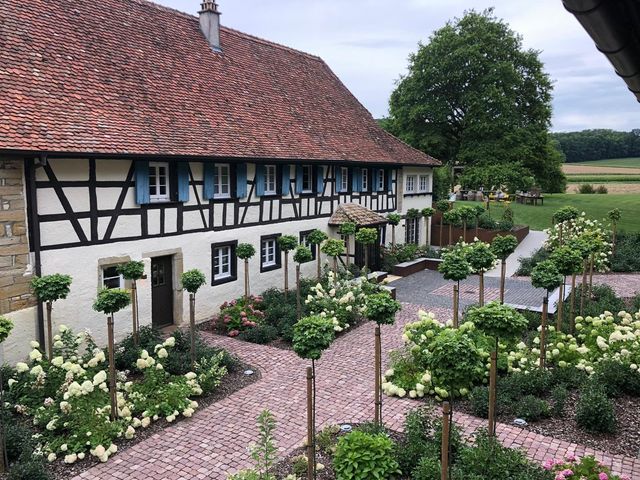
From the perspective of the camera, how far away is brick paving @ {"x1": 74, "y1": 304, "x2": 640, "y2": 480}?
24.1 ft

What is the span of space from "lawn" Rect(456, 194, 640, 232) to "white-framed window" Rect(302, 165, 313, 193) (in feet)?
64.7

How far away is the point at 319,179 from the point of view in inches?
731

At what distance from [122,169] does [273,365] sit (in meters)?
5.50

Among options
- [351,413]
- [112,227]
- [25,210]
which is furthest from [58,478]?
[112,227]

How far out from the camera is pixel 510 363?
10055 mm

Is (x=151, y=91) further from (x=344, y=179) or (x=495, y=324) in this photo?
(x=495, y=324)

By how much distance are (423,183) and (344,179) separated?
23.8ft

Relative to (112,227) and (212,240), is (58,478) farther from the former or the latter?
(212,240)

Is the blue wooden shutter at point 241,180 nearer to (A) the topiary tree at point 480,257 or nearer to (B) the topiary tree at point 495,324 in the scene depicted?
(A) the topiary tree at point 480,257

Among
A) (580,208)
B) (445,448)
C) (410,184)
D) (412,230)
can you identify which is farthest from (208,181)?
(580,208)

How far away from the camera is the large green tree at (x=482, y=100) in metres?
33.2

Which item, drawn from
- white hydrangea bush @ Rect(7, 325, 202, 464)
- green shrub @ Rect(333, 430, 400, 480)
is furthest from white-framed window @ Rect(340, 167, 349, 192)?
green shrub @ Rect(333, 430, 400, 480)

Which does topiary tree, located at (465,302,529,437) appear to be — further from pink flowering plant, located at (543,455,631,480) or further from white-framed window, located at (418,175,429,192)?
white-framed window, located at (418,175,429,192)

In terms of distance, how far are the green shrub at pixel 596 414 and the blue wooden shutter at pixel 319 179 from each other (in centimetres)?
1190
